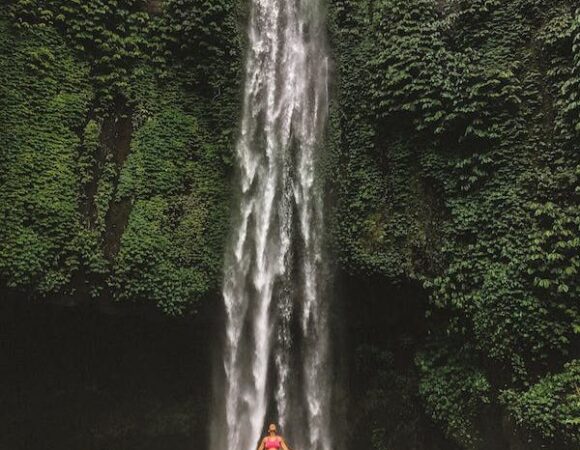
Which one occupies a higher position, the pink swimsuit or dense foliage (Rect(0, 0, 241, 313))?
dense foliage (Rect(0, 0, 241, 313))

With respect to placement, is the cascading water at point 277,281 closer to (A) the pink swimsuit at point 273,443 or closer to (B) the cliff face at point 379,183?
(B) the cliff face at point 379,183

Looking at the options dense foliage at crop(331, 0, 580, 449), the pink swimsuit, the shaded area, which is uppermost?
dense foliage at crop(331, 0, 580, 449)

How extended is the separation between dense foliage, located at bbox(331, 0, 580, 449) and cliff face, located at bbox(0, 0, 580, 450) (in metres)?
0.03

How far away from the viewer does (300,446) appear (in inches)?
369

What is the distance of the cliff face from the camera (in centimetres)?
800

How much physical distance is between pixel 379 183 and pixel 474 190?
1789mm

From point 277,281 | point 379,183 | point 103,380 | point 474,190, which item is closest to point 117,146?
point 277,281

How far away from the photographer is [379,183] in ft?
32.1

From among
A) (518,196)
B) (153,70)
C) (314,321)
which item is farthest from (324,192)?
(153,70)

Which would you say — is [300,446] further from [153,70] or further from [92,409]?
[153,70]

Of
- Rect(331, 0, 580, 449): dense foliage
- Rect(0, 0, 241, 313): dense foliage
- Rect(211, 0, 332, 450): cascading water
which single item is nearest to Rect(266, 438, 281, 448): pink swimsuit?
Rect(211, 0, 332, 450): cascading water

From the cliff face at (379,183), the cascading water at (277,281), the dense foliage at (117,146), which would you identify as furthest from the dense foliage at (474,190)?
the dense foliage at (117,146)

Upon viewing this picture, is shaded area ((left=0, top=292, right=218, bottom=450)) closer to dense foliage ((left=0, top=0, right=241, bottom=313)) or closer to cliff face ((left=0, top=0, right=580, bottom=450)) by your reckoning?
cliff face ((left=0, top=0, right=580, bottom=450))

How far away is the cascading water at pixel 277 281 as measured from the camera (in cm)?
948
